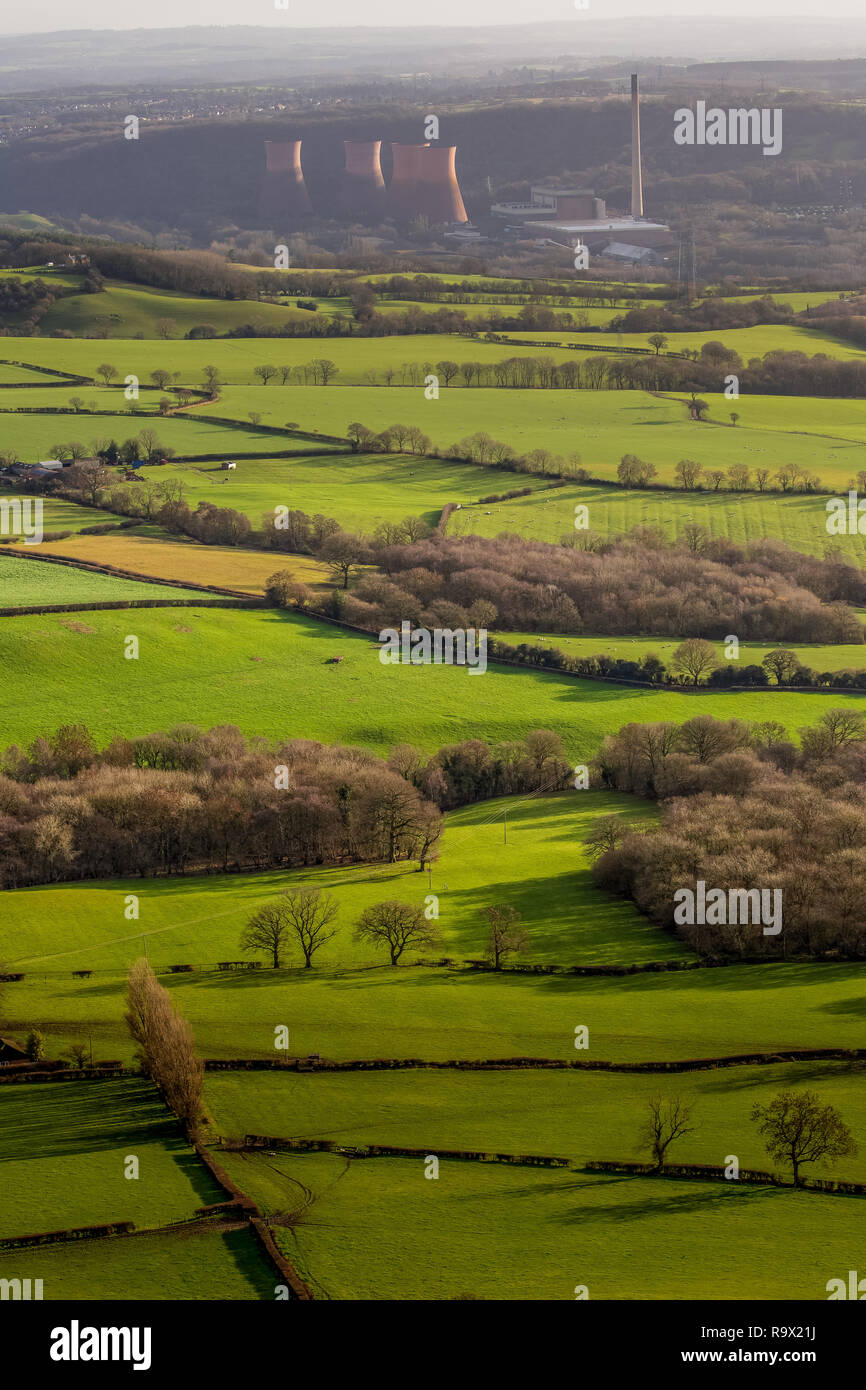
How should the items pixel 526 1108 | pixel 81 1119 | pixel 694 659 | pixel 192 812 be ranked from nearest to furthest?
pixel 81 1119 < pixel 526 1108 < pixel 192 812 < pixel 694 659

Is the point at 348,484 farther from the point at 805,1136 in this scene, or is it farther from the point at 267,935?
the point at 805,1136

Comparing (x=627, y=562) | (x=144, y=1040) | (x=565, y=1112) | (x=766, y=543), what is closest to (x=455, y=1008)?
(x=565, y=1112)

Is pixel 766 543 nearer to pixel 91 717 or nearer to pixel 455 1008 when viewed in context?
pixel 91 717

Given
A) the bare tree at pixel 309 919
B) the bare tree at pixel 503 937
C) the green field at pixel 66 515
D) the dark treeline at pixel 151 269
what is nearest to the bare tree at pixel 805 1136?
the bare tree at pixel 503 937

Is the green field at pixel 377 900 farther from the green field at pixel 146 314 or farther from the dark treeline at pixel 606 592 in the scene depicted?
the green field at pixel 146 314

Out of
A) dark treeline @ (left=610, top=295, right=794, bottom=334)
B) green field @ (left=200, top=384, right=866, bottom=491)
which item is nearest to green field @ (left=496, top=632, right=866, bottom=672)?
green field @ (left=200, top=384, right=866, bottom=491)

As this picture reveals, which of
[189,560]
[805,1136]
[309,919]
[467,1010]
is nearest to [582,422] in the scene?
[189,560]

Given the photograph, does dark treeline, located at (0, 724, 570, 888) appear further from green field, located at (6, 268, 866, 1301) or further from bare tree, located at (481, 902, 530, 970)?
bare tree, located at (481, 902, 530, 970)
